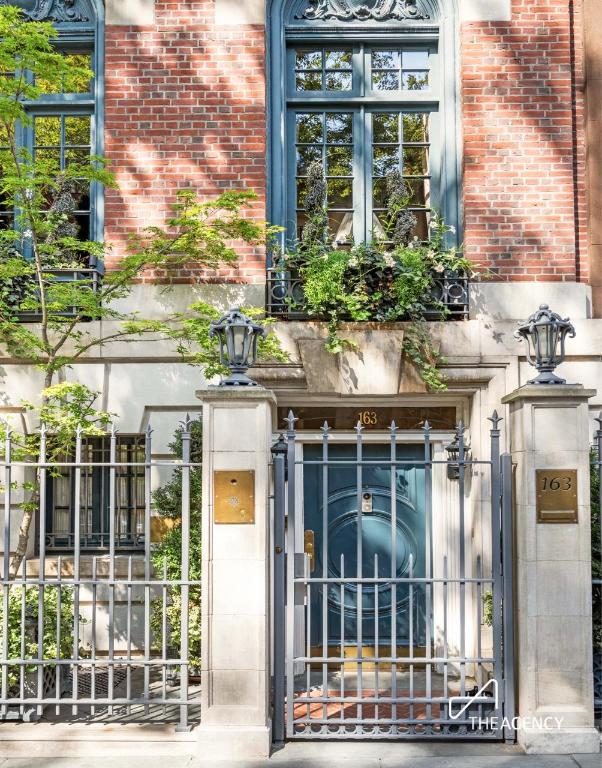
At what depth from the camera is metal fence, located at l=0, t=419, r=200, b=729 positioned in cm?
624

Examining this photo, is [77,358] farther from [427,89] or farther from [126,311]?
[427,89]

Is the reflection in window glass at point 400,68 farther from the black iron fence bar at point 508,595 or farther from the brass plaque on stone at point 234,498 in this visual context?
the brass plaque on stone at point 234,498

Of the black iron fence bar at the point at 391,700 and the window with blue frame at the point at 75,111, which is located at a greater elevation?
the window with blue frame at the point at 75,111

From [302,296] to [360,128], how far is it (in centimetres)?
209

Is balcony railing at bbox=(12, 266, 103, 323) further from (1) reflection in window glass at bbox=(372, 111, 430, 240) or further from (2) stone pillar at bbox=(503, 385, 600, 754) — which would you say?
(2) stone pillar at bbox=(503, 385, 600, 754)

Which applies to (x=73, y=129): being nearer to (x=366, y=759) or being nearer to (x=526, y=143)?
(x=526, y=143)

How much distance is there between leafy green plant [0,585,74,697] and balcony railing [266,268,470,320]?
12.0ft

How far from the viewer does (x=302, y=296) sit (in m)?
8.86

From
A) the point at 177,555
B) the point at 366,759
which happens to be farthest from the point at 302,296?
the point at 366,759

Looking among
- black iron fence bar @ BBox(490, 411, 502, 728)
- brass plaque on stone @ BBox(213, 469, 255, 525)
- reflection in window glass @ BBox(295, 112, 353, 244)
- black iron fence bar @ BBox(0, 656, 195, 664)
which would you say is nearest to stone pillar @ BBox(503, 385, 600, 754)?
black iron fence bar @ BBox(490, 411, 502, 728)

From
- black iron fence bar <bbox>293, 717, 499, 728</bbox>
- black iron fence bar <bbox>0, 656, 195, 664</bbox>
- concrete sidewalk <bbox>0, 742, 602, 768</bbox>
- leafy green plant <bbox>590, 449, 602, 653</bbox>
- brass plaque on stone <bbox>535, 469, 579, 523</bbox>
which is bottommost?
concrete sidewalk <bbox>0, 742, 602, 768</bbox>

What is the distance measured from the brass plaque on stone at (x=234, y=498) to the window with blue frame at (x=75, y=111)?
4.16 metres

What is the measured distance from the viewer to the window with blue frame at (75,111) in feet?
29.9

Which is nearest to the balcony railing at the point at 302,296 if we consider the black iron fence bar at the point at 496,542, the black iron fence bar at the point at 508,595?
the black iron fence bar at the point at 496,542
